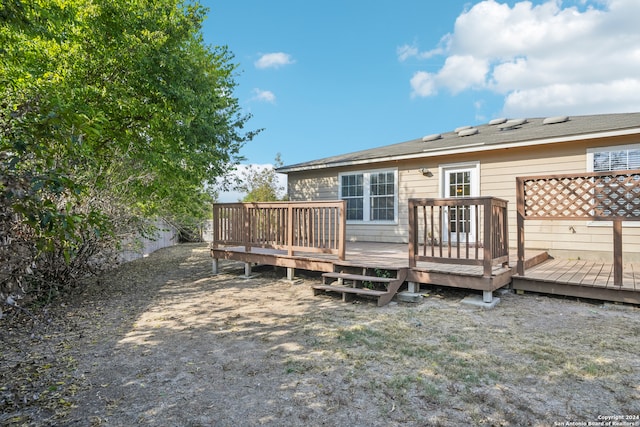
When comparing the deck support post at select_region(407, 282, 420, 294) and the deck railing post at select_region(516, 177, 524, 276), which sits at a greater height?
the deck railing post at select_region(516, 177, 524, 276)

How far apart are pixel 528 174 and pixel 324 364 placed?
6598mm

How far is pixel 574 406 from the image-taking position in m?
2.34

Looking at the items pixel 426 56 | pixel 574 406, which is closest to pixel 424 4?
pixel 426 56

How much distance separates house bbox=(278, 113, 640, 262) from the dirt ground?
2866 millimetres

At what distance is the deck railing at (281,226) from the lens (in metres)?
6.02

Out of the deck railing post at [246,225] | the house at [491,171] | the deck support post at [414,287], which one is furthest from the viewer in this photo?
the deck railing post at [246,225]

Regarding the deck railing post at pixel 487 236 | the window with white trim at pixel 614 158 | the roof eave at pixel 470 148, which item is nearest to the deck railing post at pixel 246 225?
the roof eave at pixel 470 148

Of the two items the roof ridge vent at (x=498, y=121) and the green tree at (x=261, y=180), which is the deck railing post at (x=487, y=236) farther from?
the green tree at (x=261, y=180)

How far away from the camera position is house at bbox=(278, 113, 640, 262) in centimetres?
679

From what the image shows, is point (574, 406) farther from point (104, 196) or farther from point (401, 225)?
point (401, 225)

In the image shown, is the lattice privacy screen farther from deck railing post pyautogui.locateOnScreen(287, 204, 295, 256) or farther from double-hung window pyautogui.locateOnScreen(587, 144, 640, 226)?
deck railing post pyautogui.locateOnScreen(287, 204, 295, 256)

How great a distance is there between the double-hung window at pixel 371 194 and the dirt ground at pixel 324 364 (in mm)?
4554

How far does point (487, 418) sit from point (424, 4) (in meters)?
14.1

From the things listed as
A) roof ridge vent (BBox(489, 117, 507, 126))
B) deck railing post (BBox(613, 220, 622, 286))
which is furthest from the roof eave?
roof ridge vent (BBox(489, 117, 507, 126))
